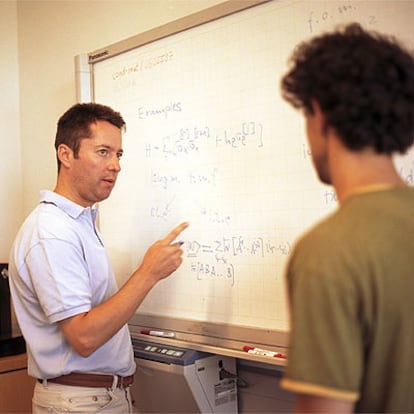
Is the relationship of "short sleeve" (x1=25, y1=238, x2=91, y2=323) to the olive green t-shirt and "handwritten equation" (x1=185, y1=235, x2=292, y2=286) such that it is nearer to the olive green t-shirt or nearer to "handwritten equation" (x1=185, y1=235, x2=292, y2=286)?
"handwritten equation" (x1=185, y1=235, x2=292, y2=286)

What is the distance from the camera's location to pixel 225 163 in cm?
168

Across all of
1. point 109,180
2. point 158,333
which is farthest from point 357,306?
point 158,333

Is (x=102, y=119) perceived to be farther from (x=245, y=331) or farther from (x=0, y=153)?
(x=0, y=153)

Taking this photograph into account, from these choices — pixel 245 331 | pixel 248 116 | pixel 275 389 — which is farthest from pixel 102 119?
pixel 275 389

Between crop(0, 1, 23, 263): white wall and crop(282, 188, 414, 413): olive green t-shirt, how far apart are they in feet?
6.99

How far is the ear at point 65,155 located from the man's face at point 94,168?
0.01m

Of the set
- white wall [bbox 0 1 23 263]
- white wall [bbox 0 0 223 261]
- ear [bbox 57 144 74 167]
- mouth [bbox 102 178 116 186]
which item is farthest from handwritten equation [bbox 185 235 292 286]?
white wall [bbox 0 1 23 263]

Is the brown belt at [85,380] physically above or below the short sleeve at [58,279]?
below

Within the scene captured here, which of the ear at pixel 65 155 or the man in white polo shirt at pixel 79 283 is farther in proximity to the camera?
the ear at pixel 65 155

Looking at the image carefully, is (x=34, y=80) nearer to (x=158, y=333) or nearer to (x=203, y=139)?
(x=203, y=139)

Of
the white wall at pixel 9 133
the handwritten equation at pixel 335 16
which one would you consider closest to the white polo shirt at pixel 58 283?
the handwritten equation at pixel 335 16

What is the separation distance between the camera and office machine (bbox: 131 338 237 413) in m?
1.67

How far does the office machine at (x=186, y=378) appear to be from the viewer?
167 centimetres

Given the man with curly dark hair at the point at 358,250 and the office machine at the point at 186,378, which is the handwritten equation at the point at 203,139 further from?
the man with curly dark hair at the point at 358,250
